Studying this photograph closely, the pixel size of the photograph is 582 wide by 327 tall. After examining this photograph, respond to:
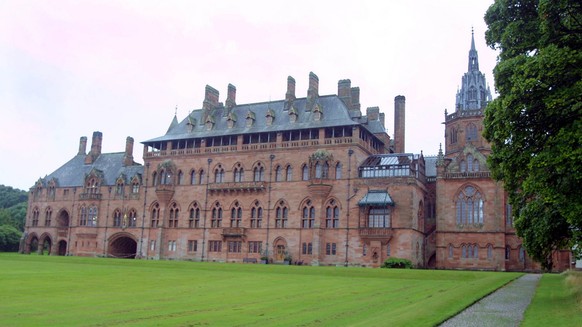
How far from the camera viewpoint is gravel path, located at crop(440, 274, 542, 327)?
1748 centimetres

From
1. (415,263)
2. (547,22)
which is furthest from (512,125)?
(415,263)

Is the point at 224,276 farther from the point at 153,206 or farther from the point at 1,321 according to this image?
the point at 153,206

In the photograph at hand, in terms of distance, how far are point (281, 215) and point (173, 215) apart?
1476 centimetres

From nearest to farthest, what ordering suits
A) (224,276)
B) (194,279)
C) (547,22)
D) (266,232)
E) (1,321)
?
(1,321), (547,22), (194,279), (224,276), (266,232)

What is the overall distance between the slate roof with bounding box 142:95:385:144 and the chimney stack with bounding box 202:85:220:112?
0.74m

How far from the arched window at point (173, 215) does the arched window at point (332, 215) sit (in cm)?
1943

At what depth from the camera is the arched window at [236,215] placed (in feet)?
Result: 210

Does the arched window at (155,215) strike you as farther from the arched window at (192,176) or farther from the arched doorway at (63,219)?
the arched doorway at (63,219)

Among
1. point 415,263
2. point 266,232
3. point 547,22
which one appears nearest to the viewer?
point 547,22

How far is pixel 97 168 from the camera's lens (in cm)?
8012

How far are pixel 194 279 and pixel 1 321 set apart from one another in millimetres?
18046

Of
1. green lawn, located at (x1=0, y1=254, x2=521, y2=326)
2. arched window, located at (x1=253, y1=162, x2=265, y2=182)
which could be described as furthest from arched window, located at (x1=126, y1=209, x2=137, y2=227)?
green lawn, located at (x1=0, y1=254, x2=521, y2=326)

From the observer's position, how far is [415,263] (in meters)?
56.0

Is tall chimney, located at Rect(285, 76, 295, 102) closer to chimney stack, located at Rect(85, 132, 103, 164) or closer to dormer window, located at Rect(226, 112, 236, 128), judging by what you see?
dormer window, located at Rect(226, 112, 236, 128)
